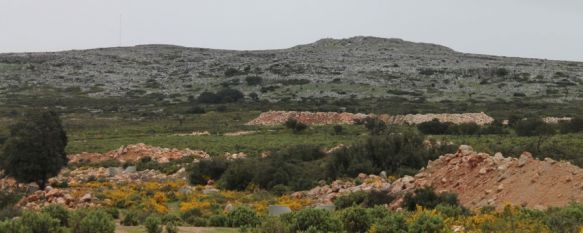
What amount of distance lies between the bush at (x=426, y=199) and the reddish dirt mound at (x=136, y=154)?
55.8 feet

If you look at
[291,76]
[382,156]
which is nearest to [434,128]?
[382,156]

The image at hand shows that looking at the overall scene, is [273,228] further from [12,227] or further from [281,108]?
[281,108]

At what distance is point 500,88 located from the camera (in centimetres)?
7362

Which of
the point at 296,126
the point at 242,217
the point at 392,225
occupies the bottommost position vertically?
the point at 296,126

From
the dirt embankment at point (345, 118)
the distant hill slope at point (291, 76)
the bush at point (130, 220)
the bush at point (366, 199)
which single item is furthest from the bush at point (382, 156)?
the distant hill slope at point (291, 76)

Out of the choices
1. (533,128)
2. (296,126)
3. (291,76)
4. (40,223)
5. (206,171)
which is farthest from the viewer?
(291,76)

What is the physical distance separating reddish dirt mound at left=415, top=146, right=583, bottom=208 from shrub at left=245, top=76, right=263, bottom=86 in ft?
200

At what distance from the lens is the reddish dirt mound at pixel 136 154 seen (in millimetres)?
32312

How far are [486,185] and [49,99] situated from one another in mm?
66376

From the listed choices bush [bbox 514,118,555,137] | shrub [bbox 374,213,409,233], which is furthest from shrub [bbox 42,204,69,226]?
bush [bbox 514,118,555,137]

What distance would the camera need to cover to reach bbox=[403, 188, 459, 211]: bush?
16.0 m

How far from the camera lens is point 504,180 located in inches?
683

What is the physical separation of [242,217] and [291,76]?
7161 centimetres

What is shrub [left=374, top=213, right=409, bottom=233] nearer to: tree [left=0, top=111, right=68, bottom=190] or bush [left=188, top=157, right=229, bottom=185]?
bush [left=188, top=157, right=229, bottom=185]
